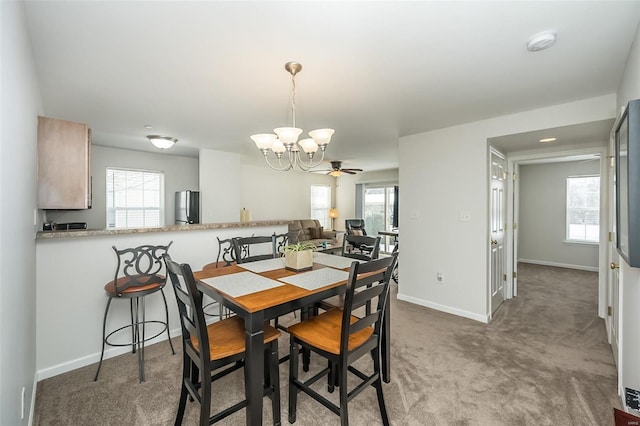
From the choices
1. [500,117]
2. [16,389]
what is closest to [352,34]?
[500,117]

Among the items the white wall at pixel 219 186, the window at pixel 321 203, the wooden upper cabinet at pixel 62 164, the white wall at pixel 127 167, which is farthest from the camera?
the window at pixel 321 203

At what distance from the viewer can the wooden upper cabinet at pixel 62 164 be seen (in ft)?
6.66

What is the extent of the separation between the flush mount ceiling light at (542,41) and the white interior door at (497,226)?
1891 millimetres

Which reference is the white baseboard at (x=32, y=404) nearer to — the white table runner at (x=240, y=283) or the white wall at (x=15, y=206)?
the white wall at (x=15, y=206)

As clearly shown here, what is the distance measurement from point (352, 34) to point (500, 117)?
2381 millimetres

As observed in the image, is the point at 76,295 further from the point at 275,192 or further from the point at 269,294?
the point at 275,192

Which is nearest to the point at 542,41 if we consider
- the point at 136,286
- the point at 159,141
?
the point at 136,286

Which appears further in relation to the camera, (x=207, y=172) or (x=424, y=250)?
(x=207, y=172)

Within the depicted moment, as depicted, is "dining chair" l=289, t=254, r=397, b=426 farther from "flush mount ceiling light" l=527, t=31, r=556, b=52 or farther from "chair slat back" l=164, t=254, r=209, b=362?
"flush mount ceiling light" l=527, t=31, r=556, b=52

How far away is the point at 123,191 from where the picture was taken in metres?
5.26

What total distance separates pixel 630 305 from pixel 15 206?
11.8 feet

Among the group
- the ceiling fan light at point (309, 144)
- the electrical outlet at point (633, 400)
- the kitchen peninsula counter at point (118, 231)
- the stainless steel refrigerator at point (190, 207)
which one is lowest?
the electrical outlet at point (633, 400)

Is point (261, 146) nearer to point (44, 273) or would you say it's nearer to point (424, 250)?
point (44, 273)

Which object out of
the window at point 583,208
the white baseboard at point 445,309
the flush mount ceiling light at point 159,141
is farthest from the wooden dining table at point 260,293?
the window at point 583,208
